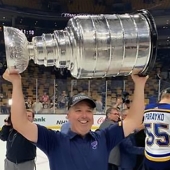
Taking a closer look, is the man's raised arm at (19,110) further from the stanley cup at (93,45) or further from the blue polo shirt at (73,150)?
the stanley cup at (93,45)

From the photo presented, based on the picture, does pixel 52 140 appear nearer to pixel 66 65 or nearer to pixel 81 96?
pixel 81 96

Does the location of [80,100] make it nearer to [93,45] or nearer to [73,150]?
[73,150]

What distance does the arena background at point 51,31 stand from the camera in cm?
826

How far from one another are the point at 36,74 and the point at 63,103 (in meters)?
5.78

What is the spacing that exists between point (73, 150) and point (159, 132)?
3.55 ft

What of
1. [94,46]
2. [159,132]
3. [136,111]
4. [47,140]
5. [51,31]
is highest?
[51,31]

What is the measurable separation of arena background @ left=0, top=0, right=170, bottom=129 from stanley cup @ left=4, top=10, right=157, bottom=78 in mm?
6726

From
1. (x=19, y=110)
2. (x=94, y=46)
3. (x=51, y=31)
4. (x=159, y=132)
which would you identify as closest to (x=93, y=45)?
(x=94, y=46)

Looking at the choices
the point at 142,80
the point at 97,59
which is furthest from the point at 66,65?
the point at 142,80

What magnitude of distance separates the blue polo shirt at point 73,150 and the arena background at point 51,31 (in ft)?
20.9

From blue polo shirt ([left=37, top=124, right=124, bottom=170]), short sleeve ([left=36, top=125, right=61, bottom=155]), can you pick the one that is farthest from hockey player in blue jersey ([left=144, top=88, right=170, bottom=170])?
short sleeve ([left=36, top=125, right=61, bottom=155])

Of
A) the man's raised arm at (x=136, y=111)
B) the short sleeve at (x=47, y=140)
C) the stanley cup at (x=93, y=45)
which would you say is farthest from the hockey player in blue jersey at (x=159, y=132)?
the stanley cup at (x=93, y=45)

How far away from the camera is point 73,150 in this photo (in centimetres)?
152

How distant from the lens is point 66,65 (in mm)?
1226
